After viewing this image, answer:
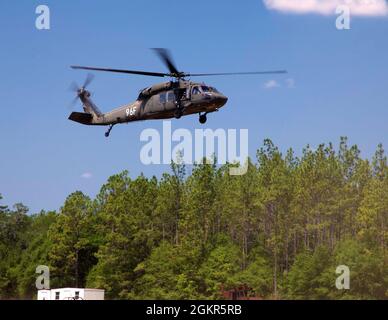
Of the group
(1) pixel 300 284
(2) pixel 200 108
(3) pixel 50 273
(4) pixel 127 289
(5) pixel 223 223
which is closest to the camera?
(2) pixel 200 108

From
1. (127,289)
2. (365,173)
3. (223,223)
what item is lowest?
(127,289)

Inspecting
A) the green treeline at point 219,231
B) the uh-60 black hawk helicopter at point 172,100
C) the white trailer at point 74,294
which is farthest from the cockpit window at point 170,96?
the green treeline at point 219,231

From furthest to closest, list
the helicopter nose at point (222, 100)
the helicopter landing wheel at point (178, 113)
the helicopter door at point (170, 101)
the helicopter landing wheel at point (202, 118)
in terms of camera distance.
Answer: the helicopter door at point (170, 101)
the helicopter landing wheel at point (178, 113)
the helicopter landing wheel at point (202, 118)
the helicopter nose at point (222, 100)

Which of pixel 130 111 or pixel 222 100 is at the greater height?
pixel 130 111

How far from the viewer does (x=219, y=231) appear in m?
112

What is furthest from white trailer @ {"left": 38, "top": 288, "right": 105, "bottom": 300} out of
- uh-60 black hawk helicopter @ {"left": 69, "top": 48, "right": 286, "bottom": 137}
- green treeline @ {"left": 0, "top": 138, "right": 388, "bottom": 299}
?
uh-60 black hawk helicopter @ {"left": 69, "top": 48, "right": 286, "bottom": 137}

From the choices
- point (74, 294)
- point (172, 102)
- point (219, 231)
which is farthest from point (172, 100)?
point (219, 231)

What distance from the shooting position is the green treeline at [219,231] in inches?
3487

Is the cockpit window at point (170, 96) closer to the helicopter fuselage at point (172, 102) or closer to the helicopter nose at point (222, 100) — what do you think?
the helicopter fuselage at point (172, 102)

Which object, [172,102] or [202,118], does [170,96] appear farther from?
[202,118]

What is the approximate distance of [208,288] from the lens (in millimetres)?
84875
